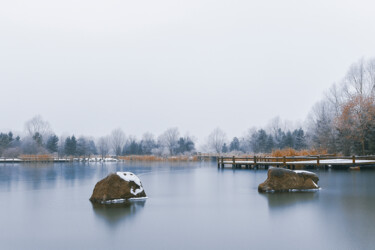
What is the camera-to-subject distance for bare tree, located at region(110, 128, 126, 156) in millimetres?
99688

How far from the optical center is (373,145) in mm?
32531

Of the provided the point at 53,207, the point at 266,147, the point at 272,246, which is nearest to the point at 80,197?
the point at 53,207

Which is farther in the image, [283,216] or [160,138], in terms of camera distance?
[160,138]

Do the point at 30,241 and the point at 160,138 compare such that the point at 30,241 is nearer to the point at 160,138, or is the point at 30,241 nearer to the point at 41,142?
the point at 41,142

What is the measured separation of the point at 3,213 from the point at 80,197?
3.57 meters

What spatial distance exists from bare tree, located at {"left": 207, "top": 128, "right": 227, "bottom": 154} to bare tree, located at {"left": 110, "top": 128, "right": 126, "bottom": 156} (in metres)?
27.6

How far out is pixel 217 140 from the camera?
108 meters

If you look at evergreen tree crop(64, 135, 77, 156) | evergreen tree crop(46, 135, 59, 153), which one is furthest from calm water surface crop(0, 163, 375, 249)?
evergreen tree crop(46, 135, 59, 153)

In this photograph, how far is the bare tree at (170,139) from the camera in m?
98.6

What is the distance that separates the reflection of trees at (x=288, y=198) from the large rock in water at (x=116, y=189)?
5017 mm

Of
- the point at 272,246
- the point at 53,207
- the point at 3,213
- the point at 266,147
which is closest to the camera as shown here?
the point at 272,246

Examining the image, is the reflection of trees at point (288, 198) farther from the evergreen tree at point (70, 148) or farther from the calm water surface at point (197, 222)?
the evergreen tree at point (70, 148)

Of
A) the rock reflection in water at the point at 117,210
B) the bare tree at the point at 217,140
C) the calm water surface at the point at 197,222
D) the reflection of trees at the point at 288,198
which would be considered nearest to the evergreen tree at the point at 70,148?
the bare tree at the point at 217,140

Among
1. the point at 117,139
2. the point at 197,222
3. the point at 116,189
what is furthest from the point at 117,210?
the point at 117,139
